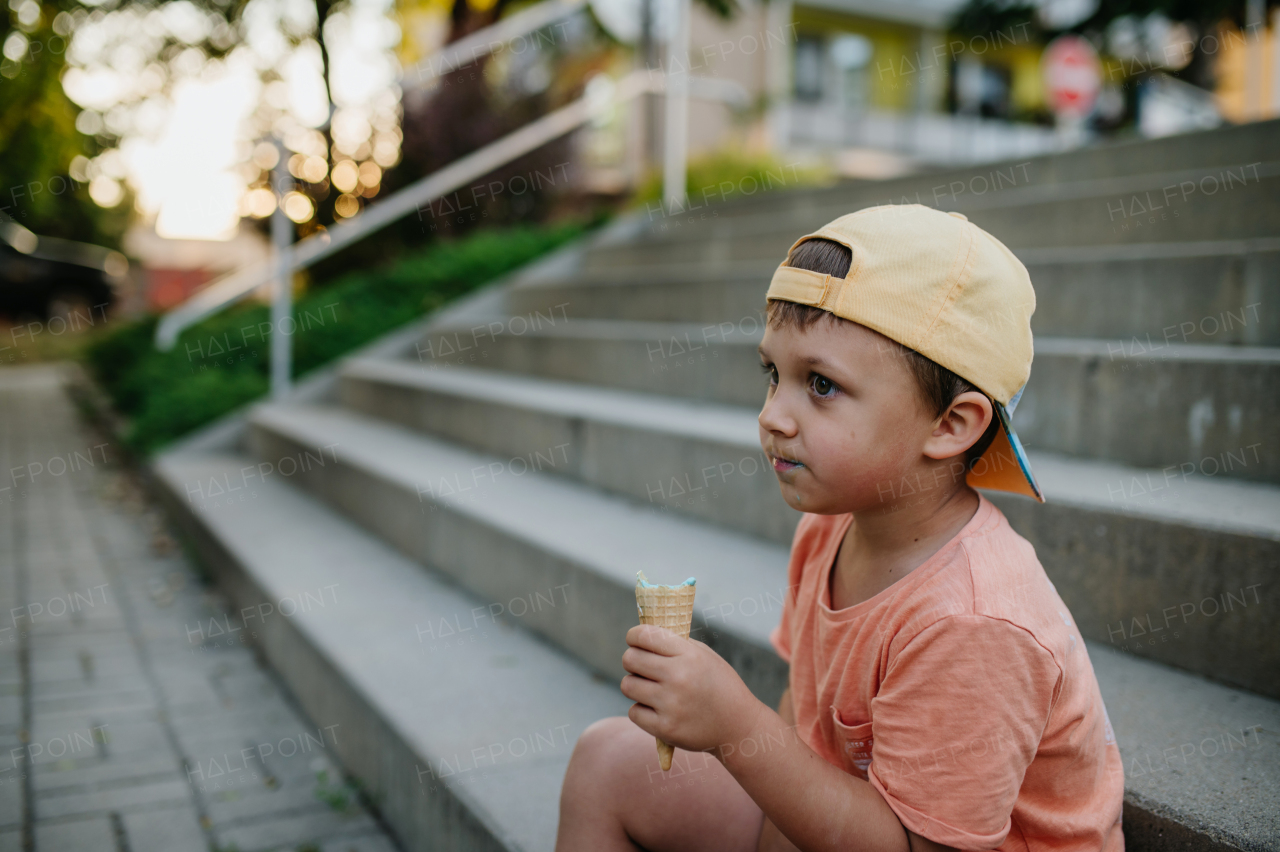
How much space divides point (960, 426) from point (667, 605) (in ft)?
1.41

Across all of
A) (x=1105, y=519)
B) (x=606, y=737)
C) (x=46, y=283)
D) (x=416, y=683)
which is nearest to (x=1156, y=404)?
(x=1105, y=519)

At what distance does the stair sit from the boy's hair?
692 mm

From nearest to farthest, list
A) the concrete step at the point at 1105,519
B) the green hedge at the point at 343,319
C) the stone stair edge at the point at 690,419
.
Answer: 1. the concrete step at the point at 1105,519
2. the stone stair edge at the point at 690,419
3. the green hedge at the point at 343,319

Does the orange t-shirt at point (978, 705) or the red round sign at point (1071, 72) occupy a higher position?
the red round sign at point (1071, 72)

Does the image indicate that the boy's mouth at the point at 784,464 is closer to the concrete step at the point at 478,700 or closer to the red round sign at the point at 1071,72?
the concrete step at the point at 478,700

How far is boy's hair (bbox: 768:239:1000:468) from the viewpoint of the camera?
43.2 inches

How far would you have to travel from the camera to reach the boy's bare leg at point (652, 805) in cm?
135

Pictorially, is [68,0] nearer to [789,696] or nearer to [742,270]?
[742,270]

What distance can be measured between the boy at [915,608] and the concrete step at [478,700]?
0.78 ft

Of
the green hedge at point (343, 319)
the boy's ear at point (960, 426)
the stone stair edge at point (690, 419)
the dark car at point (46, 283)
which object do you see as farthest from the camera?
the dark car at point (46, 283)

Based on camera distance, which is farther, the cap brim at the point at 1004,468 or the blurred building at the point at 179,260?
the blurred building at the point at 179,260

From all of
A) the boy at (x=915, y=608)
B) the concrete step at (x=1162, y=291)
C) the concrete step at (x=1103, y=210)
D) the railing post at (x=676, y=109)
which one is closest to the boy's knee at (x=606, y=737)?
the boy at (x=915, y=608)

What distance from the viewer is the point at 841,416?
1.12 metres

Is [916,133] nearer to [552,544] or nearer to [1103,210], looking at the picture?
[1103,210]
